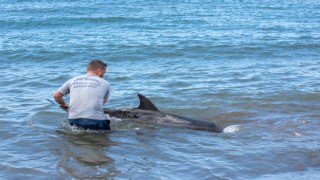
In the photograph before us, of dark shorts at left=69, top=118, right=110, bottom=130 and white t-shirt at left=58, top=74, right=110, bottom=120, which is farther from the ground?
white t-shirt at left=58, top=74, right=110, bottom=120

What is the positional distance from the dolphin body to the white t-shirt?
41.3 inches

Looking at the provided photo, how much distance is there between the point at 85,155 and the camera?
796 centimetres

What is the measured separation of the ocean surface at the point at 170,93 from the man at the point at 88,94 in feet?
1.12

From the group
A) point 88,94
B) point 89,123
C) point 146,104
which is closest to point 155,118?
point 146,104

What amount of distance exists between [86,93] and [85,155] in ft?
3.51

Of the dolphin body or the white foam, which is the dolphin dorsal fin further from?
the white foam

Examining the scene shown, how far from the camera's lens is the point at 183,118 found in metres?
9.64

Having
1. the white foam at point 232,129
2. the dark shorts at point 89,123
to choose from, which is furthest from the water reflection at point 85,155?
the white foam at point 232,129

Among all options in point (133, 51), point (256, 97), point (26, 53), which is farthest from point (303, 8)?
point (256, 97)

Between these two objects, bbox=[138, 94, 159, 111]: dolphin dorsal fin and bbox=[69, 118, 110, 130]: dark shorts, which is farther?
bbox=[138, 94, 159, 111]: dolphin dorsal fin

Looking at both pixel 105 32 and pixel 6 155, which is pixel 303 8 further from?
pixel 6 155

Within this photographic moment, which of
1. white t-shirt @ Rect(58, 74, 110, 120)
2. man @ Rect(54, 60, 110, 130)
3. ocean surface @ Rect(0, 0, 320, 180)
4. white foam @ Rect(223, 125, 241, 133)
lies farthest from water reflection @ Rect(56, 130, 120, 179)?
white foam @ Rect(223, 125, 241, 133)

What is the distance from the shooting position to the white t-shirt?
28.0 ft

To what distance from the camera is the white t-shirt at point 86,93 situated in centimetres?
855
